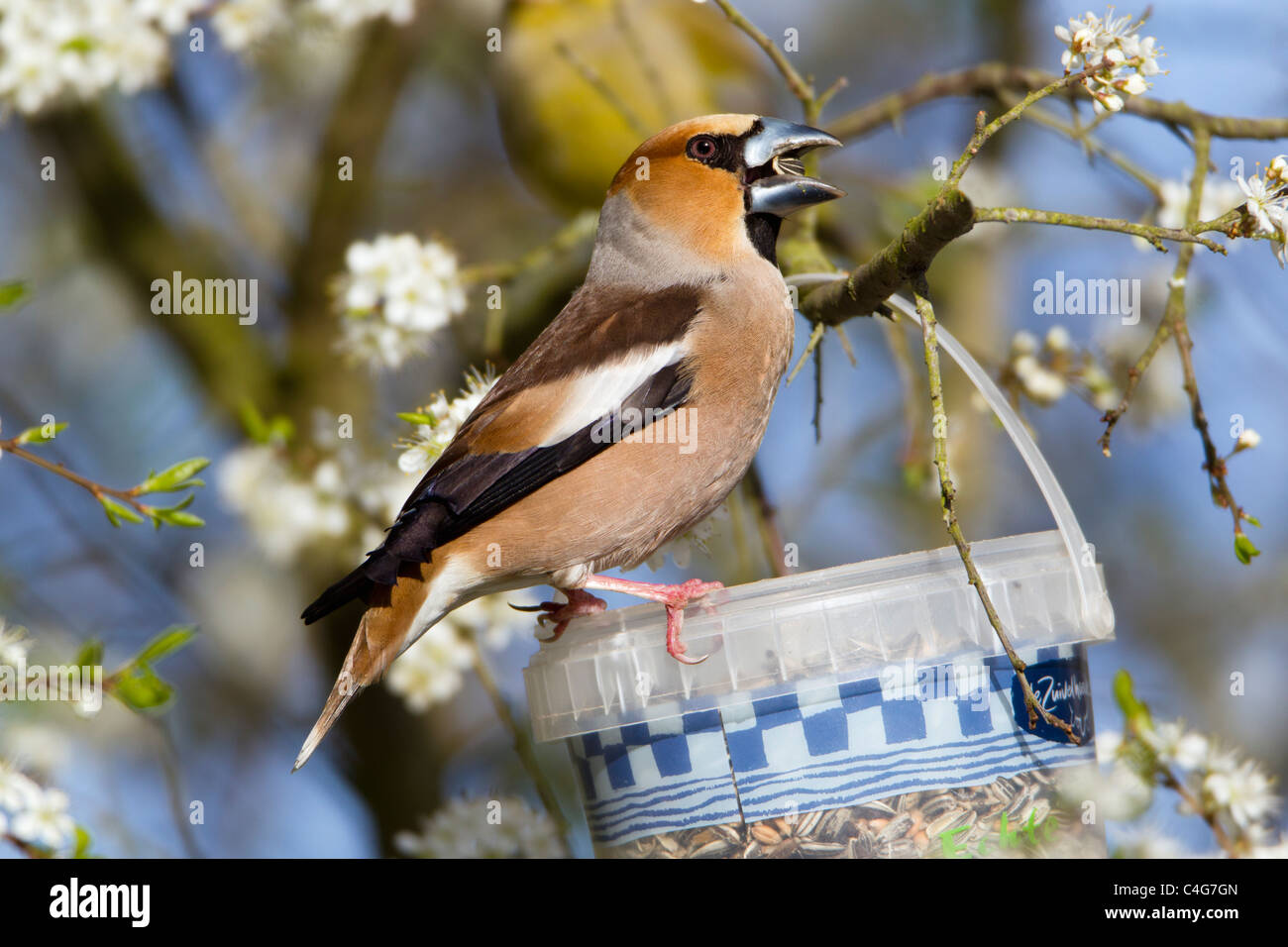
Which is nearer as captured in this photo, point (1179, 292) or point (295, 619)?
point (1179, 292)

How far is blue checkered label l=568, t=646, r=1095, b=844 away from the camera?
1.80m

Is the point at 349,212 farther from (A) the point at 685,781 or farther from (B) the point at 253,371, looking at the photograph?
(A) the point at 685,781

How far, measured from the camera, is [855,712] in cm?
180

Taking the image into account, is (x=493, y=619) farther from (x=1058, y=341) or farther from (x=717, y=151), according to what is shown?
(x=1058, y=341)

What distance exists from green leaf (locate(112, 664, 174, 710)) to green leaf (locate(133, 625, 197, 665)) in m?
0.03

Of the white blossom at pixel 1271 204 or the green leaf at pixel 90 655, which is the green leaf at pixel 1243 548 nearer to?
the white blossom at pixel 1271 204

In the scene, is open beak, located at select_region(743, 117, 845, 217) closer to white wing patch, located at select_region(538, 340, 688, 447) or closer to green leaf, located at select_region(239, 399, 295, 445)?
white wing patch, located at select_region(538, 340, 688, 447)

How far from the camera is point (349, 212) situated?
3934mm

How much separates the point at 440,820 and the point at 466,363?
130 cm

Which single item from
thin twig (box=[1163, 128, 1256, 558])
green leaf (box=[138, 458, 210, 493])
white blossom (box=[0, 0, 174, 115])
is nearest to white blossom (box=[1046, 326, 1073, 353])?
thin twig (box=[1163, 128, 1256, 558])

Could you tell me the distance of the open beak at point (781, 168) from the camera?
2387 mm

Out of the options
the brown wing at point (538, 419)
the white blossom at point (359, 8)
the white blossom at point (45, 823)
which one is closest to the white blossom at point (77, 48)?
the white blossom at point (359, 8)

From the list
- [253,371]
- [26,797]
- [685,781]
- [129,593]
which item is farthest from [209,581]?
[685,781]

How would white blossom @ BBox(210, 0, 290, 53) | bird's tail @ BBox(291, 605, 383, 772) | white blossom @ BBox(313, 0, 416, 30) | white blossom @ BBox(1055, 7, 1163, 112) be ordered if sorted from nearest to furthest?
white blossom @ BBox(1055, 7, 1163, 112)
bird's tail @ BBox(291, 605, 383, 772)
white blossom @ BBox(313, 0, 416, 30)
white blossom @ BBox(210, 0, 290, 53)
